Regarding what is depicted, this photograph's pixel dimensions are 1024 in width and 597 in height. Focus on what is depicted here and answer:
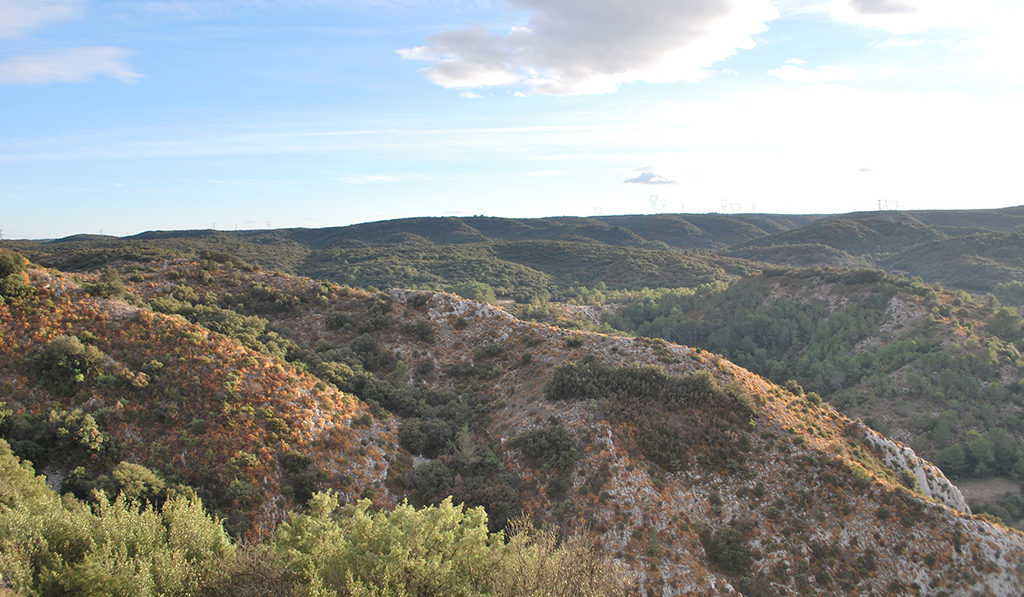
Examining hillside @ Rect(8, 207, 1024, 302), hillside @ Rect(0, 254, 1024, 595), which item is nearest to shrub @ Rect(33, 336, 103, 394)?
hillside @ Rect(0, 254, 1024, 595)

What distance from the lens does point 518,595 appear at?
35.3 feet

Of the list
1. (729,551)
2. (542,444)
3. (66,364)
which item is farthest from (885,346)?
(66,364)

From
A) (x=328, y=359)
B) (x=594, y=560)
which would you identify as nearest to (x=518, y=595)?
(x=594, y=560)

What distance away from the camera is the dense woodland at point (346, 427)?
11.1 meters

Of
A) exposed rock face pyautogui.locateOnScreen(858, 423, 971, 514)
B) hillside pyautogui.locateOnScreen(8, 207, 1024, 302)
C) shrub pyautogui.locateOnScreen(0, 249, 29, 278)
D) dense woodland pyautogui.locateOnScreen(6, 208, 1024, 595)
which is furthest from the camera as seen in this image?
hillside pyautogui.locateOnScreen(8, 207, 1024, 302)

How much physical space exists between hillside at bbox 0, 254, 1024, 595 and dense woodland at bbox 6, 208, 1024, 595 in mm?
133

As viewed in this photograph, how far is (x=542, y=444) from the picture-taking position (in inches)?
961

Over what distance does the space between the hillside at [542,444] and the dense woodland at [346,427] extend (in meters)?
0.13

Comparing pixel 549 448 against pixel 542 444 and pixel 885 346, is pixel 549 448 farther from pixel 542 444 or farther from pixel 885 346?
pixel 885 346

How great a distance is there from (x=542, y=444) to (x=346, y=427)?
32.0ft

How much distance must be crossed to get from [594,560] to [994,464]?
4878cm

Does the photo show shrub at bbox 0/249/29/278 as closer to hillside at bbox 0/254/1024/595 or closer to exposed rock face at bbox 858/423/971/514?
hillside at bbox 0/254/1024/595

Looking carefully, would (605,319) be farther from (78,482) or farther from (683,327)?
(78,482)

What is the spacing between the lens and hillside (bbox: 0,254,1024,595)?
19375 mm
